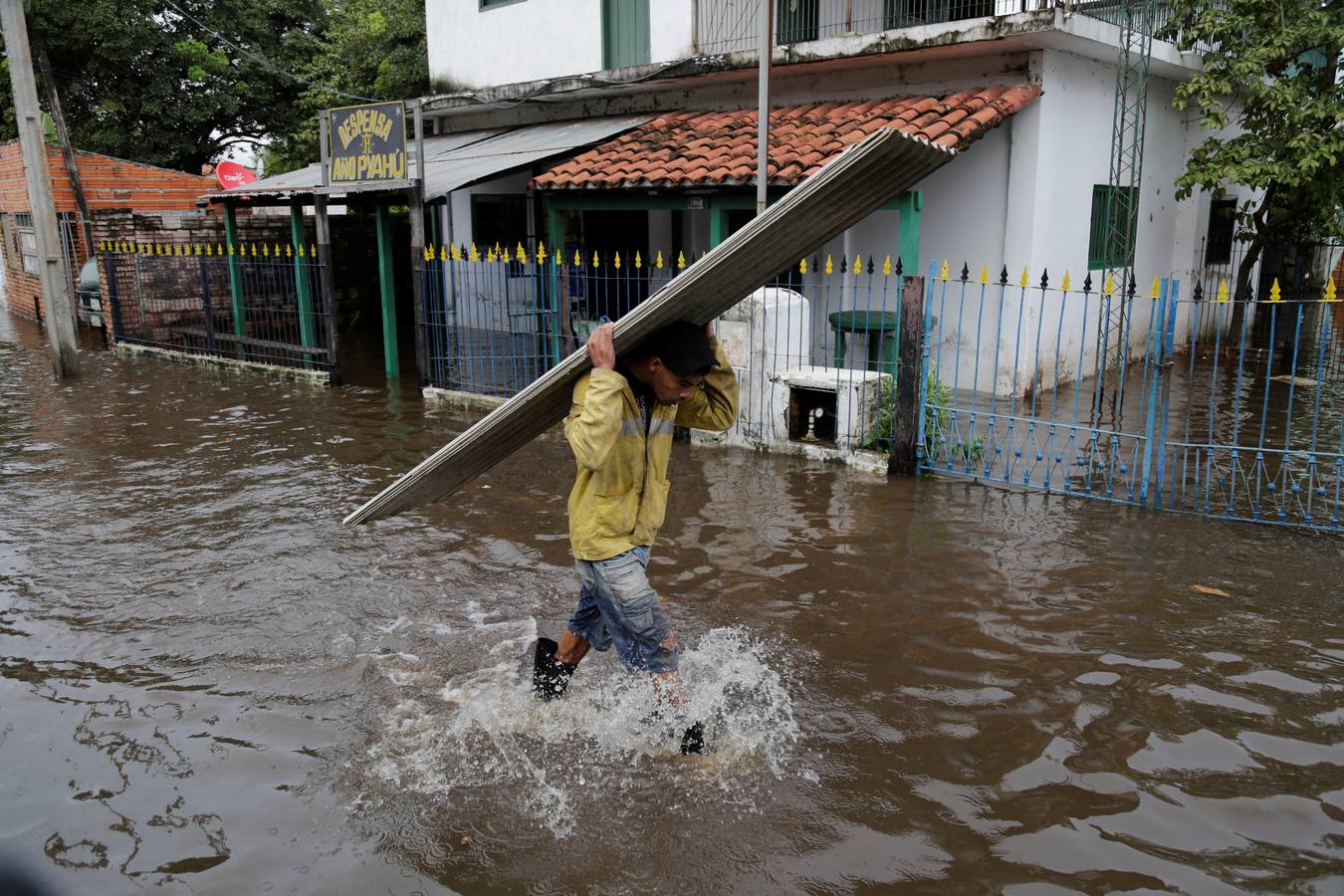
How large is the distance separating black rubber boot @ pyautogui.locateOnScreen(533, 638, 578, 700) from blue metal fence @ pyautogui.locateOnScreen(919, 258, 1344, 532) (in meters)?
3.65

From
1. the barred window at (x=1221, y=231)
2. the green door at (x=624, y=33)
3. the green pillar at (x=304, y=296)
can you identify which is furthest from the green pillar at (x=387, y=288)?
the barred window at (x=1221, y=231)

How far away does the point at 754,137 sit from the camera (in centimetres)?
1087

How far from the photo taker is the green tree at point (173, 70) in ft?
Result: 67.2

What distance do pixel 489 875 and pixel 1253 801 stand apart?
105 inches

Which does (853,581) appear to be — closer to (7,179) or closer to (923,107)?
(923,107)

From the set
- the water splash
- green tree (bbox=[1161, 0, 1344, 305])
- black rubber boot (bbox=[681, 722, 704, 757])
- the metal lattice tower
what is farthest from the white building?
black rubber boot (bbox=[681, 722, 704, 757])

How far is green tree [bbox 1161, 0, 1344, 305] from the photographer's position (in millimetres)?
10539

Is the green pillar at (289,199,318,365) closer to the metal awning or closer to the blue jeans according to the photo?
the metal awning

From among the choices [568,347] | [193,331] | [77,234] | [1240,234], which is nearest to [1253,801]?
[568,347]

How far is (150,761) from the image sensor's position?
391 centimetres

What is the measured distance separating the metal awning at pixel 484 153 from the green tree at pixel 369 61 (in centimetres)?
469

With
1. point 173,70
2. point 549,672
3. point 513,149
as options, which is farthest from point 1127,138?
point 173,70

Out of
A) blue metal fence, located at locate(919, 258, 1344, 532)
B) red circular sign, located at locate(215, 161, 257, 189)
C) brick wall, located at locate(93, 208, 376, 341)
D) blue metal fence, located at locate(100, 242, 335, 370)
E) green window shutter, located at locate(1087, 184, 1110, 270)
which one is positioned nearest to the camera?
blue metal fence, located at locate(919, 258, 1344, 532)

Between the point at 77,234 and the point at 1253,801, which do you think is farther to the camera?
the point at 77,234
